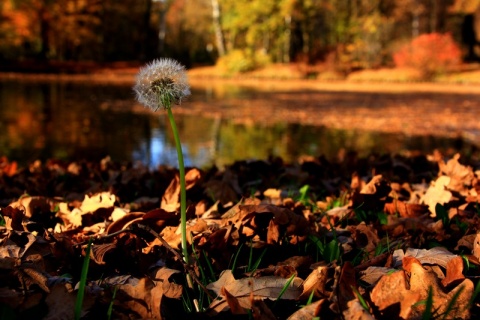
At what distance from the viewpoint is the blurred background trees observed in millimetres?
42219

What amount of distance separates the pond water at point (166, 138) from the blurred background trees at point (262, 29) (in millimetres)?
26843

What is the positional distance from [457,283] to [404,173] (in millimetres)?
2272

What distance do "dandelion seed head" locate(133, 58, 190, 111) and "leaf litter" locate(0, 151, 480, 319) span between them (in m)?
0.33

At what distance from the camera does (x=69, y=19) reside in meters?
44.3

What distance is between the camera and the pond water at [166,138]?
25.8 feet

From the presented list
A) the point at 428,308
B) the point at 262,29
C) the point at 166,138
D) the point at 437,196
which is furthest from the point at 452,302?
the point at 262,29

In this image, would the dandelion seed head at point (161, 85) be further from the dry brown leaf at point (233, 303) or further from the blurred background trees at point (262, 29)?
the blurred background trees at point (262, 29)

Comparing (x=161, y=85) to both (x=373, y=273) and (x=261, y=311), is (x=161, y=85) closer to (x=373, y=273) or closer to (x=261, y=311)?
(x=261, y=311)

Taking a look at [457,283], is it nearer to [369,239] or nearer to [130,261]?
[369,239]

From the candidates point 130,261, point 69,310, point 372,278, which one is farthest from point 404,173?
point 69,310

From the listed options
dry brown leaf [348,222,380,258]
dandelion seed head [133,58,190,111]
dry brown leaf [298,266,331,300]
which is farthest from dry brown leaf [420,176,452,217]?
dandelion seed head [133,58,190,111]

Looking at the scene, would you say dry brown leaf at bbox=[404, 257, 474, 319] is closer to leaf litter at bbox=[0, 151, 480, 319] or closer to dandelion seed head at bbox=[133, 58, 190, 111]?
leaf litter at bbox=[0, 151, 480, 319]

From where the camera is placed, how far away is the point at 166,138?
9523 mm

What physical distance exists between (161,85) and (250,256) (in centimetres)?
54
